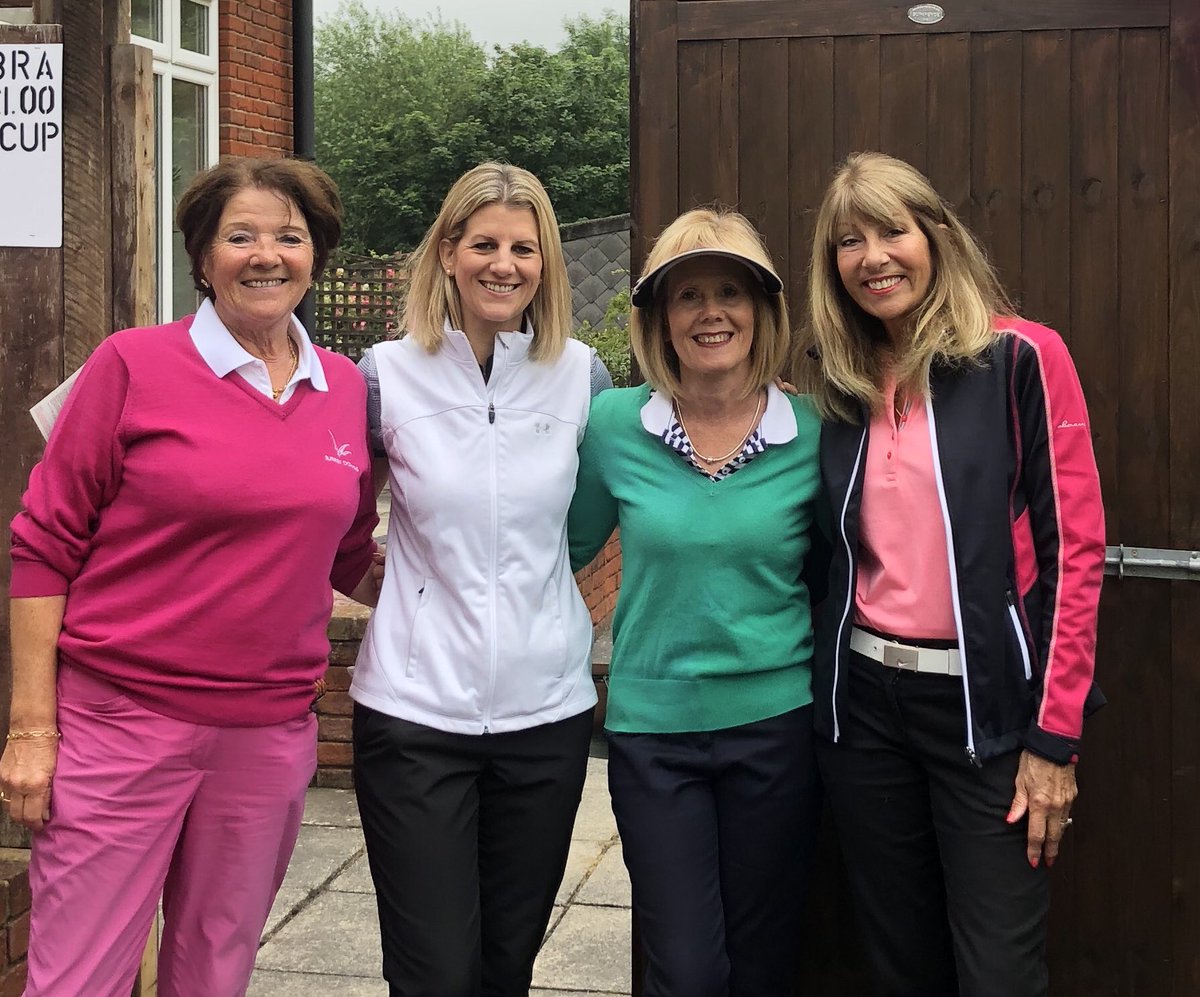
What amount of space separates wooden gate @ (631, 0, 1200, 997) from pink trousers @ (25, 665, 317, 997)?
1815 mm

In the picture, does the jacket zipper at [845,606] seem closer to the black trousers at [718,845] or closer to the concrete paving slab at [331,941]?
the black trousers at [718,845]

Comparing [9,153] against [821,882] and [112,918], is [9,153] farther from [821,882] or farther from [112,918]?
[821,882]

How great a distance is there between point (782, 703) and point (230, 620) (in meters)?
1.09

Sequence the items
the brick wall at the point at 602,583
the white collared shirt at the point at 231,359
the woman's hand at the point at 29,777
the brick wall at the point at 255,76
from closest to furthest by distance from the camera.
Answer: the woman's hand at the point at 29,777
the white collared shirt at the point at 231,359
the brick wall at the point at 602,583
the brick wall at the point at 255,76

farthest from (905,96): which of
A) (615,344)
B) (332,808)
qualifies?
(615,344)

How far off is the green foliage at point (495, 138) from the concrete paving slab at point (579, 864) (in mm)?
31740

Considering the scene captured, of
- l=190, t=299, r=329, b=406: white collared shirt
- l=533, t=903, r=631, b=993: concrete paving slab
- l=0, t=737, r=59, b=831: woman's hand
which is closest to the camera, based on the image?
l=0, t=737, r=59, b=831: woman's hand

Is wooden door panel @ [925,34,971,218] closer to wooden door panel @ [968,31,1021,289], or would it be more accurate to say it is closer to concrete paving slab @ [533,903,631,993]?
wooden door panel @ [968,31,1021,289]

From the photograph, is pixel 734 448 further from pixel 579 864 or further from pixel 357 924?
pixel 579 864

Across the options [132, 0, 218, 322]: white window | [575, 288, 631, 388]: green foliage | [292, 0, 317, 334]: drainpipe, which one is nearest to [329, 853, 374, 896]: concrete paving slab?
[575, 288, 631, 388]: green foliage

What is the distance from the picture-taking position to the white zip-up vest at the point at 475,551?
9.43ft

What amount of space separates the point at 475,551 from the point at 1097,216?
1.69 meters

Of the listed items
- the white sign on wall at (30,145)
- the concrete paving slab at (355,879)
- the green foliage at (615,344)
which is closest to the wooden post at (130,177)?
the white sign on wall at (30,145)

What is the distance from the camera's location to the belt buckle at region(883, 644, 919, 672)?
273 cm
